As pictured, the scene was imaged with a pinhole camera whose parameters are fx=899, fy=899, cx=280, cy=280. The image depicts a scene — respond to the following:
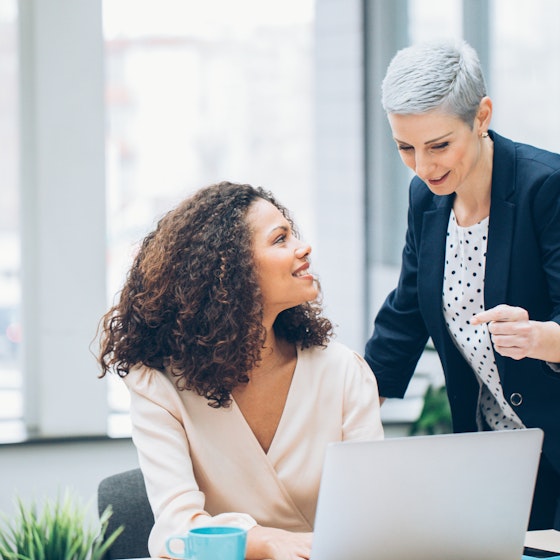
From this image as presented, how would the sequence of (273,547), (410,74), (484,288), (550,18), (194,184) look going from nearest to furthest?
(273,547)
(410,74)
(484,288)
(550,18)
(194,184)

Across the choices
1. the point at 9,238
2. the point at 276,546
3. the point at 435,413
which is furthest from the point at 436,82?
the point at 9,238

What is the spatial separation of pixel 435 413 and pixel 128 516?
4.98 ft

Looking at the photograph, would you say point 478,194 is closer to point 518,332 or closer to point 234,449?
point 518,332

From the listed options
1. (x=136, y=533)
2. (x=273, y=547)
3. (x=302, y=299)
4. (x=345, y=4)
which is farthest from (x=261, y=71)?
(x=273, y=547)

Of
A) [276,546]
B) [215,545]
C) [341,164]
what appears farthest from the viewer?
[341,164]

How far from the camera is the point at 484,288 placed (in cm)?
186

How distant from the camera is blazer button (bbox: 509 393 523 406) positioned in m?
1.84

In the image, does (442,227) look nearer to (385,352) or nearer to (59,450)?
(385,352)

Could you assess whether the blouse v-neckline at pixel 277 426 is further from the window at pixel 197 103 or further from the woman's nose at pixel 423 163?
the window at pixel 197 103

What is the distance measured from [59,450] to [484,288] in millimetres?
2014

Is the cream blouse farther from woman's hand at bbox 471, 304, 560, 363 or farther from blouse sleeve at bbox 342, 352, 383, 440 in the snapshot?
woman's hand at bbox 471, 304, 560, 363

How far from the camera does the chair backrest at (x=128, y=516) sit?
1931 millimetres

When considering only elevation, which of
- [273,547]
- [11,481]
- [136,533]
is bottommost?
[11,481]

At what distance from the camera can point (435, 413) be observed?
10.4 ft
